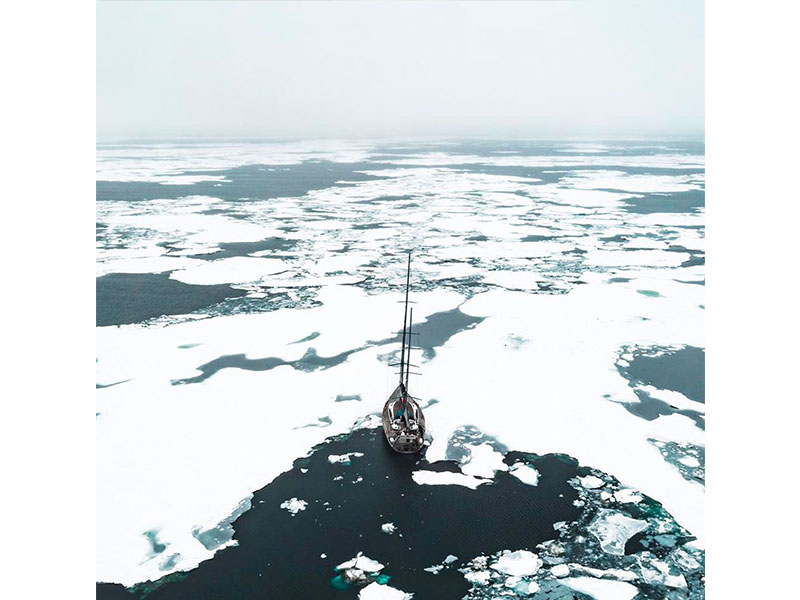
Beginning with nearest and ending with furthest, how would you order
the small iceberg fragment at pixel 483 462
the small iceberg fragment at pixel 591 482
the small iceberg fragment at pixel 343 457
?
1. the small iceberg fragment at pixel 591 482
2. the small iceberg fragment at pixel 483 462
3. the small iceberg fragment at pixel 343 457

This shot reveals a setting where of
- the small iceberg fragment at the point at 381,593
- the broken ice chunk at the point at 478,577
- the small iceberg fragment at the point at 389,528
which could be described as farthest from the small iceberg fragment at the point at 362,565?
the broken ice chunk at the point at 478,577

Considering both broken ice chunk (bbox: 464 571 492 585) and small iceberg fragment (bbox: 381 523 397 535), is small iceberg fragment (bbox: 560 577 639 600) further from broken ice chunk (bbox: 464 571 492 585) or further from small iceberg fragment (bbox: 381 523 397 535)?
small iceberg fragment (bbox: 381 523 397 535)

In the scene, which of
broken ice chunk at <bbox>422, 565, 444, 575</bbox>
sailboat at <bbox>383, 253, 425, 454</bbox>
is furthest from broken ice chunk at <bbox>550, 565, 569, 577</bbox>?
sailboat at <bbox>383, 253, 425, 454</bbox>

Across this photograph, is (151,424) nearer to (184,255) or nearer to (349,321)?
(349,321)

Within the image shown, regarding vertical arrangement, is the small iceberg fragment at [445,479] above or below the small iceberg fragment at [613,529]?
above

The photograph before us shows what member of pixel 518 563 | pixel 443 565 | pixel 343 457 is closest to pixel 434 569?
pixel 443 565

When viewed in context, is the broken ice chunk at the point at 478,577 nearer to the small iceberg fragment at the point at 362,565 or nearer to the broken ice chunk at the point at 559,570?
the broken ice chunk at the point at 559,570

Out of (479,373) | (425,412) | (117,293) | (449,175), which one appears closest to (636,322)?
(479,373)
